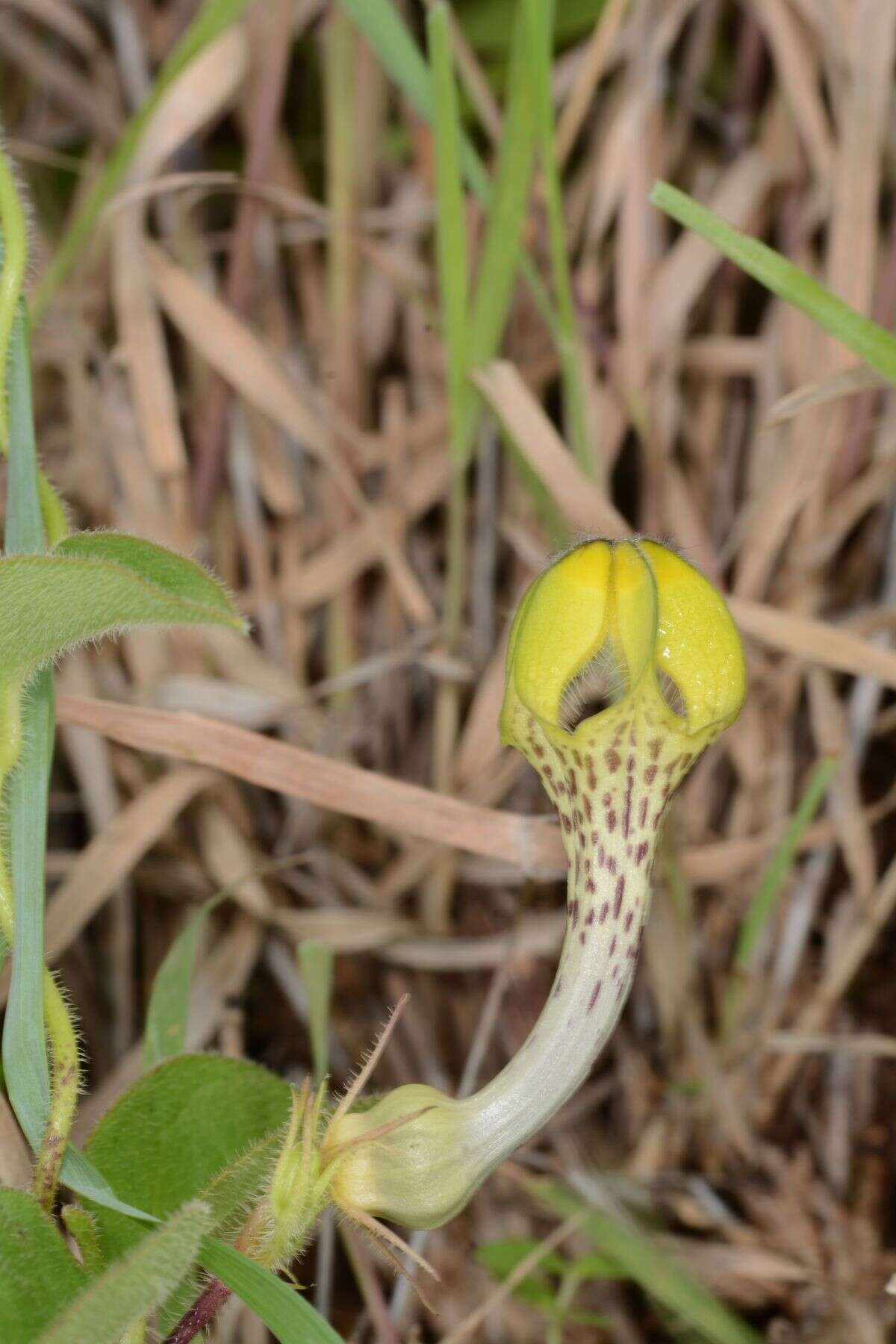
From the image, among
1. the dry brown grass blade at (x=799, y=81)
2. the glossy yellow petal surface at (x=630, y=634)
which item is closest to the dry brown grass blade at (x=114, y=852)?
the glossy yellow petal surface at (x=630, y=634)

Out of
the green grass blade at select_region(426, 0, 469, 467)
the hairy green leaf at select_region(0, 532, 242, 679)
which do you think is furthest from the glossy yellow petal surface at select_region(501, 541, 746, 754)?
the green grass blade at select_region(426, 0, 469, 467)

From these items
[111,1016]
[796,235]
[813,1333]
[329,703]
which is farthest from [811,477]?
[111,1016]

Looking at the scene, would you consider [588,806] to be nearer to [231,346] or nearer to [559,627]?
[559,627]

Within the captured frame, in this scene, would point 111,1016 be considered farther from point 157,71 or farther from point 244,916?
point 157,71

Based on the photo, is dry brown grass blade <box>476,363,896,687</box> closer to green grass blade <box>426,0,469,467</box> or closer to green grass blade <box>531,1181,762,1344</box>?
green grass blade <box>426,0,469,467</box>

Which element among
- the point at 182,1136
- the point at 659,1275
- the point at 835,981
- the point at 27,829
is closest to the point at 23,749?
the point at 27,829

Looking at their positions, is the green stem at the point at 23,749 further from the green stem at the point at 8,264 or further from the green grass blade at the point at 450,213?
the green grass blade at the point at 450,213

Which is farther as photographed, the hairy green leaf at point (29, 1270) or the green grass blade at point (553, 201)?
the green grass blade at point (553, 201)
